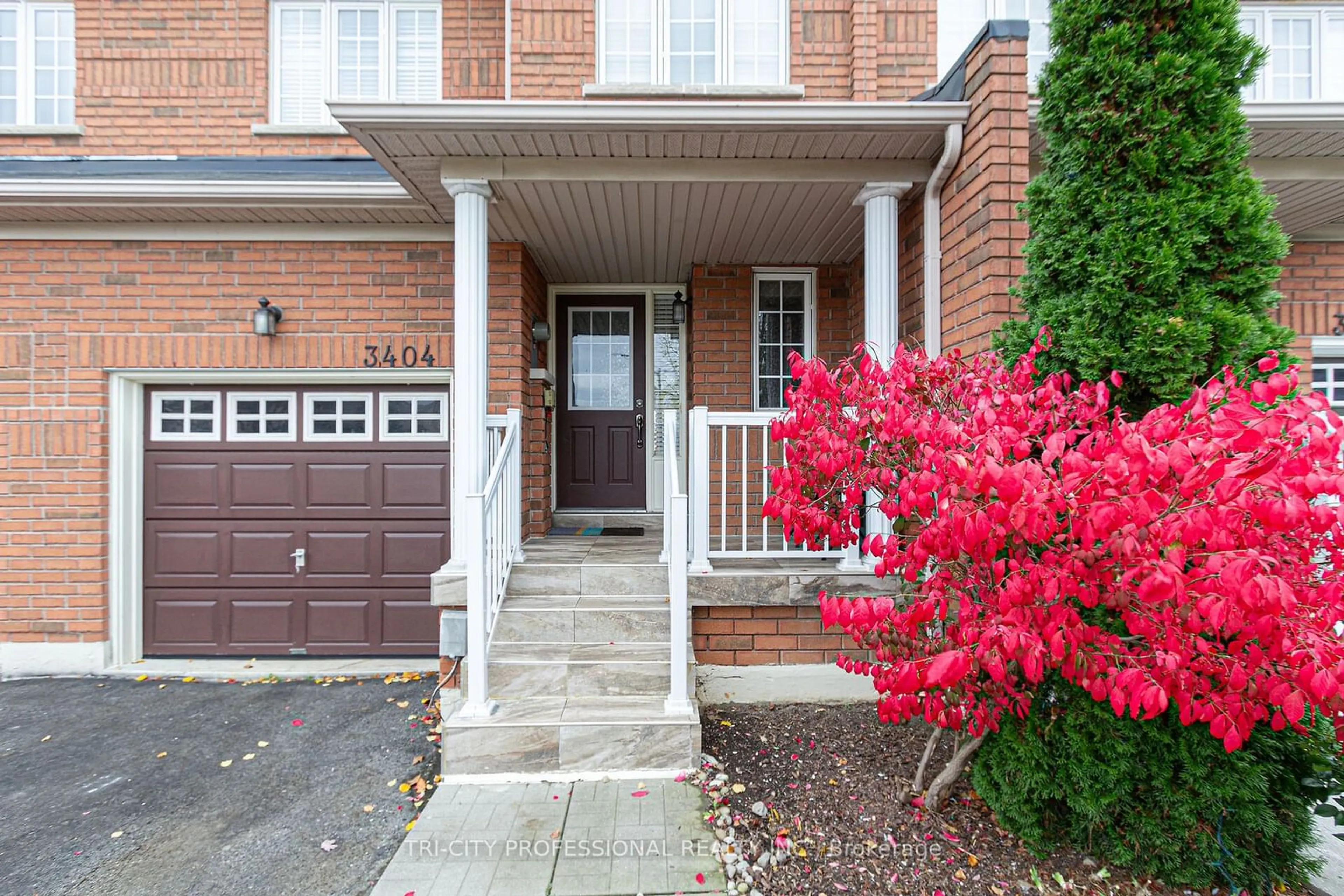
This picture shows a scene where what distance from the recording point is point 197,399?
4797 millimetres

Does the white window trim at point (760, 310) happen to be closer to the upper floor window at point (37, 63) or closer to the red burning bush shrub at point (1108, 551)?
the red burning bush shrub at point (1108, 551)

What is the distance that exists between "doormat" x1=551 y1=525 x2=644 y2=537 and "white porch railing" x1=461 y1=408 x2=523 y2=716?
100 centimetres

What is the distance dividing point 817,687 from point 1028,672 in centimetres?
187

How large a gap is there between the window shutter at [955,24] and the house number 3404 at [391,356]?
4.48 metres

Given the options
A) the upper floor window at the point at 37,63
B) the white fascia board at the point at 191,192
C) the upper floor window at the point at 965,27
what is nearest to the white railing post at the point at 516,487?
the white fascia board at the point at 191,192

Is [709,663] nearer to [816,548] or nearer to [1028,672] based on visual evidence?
[816,548]

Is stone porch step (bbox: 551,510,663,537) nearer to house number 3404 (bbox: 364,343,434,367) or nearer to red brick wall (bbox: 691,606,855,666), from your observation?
house number 3404 (bbox: 364,343,434,367)

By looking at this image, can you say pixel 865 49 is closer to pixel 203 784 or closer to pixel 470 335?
pixel 470 335

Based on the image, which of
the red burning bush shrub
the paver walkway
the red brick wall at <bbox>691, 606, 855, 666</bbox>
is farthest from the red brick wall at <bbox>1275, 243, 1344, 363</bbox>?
the paver walkway

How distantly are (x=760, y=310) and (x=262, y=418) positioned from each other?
410 centimetres

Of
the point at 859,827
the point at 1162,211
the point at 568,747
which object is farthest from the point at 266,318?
the point at 1162,211

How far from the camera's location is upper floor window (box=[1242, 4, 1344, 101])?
4.80 meters

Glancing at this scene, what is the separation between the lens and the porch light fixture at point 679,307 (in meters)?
5.45

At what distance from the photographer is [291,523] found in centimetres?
478
